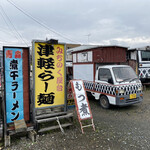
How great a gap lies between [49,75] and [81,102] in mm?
1273

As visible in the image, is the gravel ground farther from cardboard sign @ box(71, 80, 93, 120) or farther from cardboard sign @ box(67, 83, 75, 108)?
cardboard sign @ box(67, 83, 75, 108)

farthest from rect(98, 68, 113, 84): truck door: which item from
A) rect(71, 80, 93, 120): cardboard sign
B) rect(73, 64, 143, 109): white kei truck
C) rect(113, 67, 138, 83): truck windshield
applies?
rect(71, 80, 93, 120): cardboard sign

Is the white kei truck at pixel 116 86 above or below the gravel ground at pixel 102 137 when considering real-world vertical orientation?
above

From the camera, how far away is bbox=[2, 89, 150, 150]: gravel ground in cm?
345

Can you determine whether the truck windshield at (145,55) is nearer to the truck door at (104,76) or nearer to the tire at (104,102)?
the truck door at (104,76)

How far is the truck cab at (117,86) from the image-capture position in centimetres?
567

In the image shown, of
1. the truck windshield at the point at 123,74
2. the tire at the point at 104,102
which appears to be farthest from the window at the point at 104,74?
the tire at the point at 104,102

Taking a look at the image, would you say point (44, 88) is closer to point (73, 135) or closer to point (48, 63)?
point (48, 63)

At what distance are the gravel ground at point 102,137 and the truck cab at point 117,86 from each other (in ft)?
2.77

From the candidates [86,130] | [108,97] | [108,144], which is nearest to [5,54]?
[86,130]

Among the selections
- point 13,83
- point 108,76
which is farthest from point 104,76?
point 13,83

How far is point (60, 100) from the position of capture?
455cm

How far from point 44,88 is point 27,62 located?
2.92 feet

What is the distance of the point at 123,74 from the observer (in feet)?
20.3
